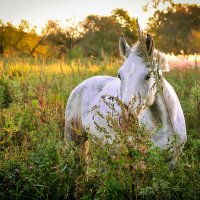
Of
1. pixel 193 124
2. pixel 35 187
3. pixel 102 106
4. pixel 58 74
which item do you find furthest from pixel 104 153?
pixel 58 74

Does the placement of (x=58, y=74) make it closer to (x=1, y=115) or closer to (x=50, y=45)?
(x=1, y=115)

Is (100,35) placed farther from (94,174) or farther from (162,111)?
(94,174)

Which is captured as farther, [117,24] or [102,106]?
[117,24]

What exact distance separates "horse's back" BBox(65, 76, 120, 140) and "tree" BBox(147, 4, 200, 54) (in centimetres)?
3203

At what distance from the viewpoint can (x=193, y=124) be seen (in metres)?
5.92

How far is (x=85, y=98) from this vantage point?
5184 mm

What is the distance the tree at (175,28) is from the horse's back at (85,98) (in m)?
32.0

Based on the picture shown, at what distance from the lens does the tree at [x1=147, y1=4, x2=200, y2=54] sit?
37719 mm

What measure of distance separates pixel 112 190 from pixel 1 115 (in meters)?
3.86

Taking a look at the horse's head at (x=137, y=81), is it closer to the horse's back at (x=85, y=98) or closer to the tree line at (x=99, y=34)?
the horse's back at (x=85, y=98)

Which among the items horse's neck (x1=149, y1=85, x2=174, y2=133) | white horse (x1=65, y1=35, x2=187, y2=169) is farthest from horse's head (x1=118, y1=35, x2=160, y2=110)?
horse's neck (x1=149, y1=85, x2=174, y2=133)

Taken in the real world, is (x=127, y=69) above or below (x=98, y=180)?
above

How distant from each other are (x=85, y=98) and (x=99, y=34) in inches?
1279

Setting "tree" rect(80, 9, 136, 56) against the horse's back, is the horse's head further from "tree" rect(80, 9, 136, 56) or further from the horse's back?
"tree" rect(80, 9, 136, 56)
